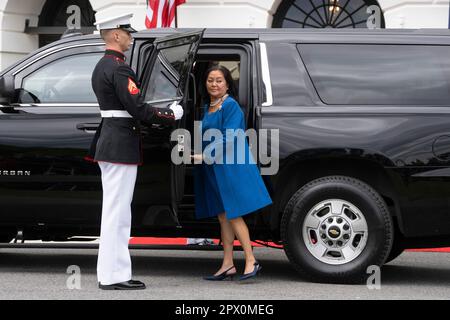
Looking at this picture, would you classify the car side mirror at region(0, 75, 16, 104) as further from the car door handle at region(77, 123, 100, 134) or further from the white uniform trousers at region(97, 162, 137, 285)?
the white uniform trousers at region(97, 162, 137, 285)

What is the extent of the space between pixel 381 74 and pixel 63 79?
2.35m

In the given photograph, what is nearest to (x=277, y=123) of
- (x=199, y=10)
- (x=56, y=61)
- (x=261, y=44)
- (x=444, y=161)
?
(x=261, y=44)

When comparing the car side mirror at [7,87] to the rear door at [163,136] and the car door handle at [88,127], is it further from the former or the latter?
the rear door at [163,136]

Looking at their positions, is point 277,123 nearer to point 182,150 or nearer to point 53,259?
point 182,150

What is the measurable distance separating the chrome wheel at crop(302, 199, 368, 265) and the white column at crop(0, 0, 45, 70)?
11.2 meters

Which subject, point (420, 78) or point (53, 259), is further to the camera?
point (53, 259)

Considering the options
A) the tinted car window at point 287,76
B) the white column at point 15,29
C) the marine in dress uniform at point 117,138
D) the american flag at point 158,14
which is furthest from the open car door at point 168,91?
the white column at point 15,29

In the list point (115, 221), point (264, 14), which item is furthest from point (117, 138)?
point (264, 14)

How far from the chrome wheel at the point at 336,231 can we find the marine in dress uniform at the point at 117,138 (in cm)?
125

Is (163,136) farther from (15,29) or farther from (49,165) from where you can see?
(15,29)

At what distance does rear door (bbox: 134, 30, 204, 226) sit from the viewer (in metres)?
7.43

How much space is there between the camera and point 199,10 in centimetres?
1659

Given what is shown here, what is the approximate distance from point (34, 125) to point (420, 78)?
2.81 metres

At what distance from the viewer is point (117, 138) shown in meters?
7.25
